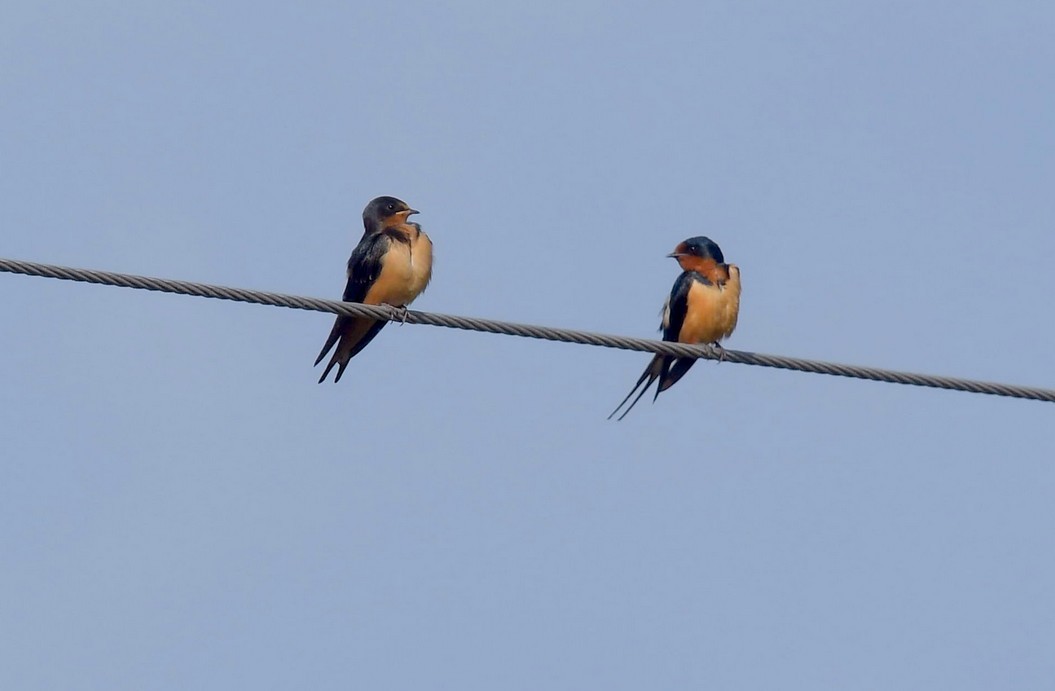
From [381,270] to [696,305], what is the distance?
1742mm

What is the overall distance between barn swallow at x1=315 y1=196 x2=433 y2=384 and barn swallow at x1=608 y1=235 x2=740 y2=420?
1.35 m

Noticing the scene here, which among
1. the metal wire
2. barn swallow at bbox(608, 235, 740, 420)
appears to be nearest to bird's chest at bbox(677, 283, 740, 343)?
barn swallow at bbox(608, 235, 740, 420)

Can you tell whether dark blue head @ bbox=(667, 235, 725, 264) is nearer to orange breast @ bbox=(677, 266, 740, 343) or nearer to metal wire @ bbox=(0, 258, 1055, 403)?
orange breast @ bbox=(677, 266, 740, 343)

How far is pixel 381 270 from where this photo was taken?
10.8 metres

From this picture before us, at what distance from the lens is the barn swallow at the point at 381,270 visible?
10.7 m

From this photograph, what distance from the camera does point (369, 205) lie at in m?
11.5

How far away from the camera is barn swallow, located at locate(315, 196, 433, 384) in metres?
10.7

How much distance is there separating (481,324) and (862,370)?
153 cm

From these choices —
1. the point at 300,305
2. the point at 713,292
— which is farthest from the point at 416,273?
the point at 300,305

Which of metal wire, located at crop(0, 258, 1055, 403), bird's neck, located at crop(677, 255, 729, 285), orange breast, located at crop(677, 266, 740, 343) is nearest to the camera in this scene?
metal wire, located at crop(0, 258, 1055, 403)

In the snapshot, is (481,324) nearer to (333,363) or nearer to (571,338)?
(571,338)

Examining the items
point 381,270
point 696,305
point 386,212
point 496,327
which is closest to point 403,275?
point 381,270

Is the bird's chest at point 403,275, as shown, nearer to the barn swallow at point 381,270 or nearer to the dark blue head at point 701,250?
the barn swallow at point 381,270

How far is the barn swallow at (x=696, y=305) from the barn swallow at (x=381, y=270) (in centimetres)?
135
